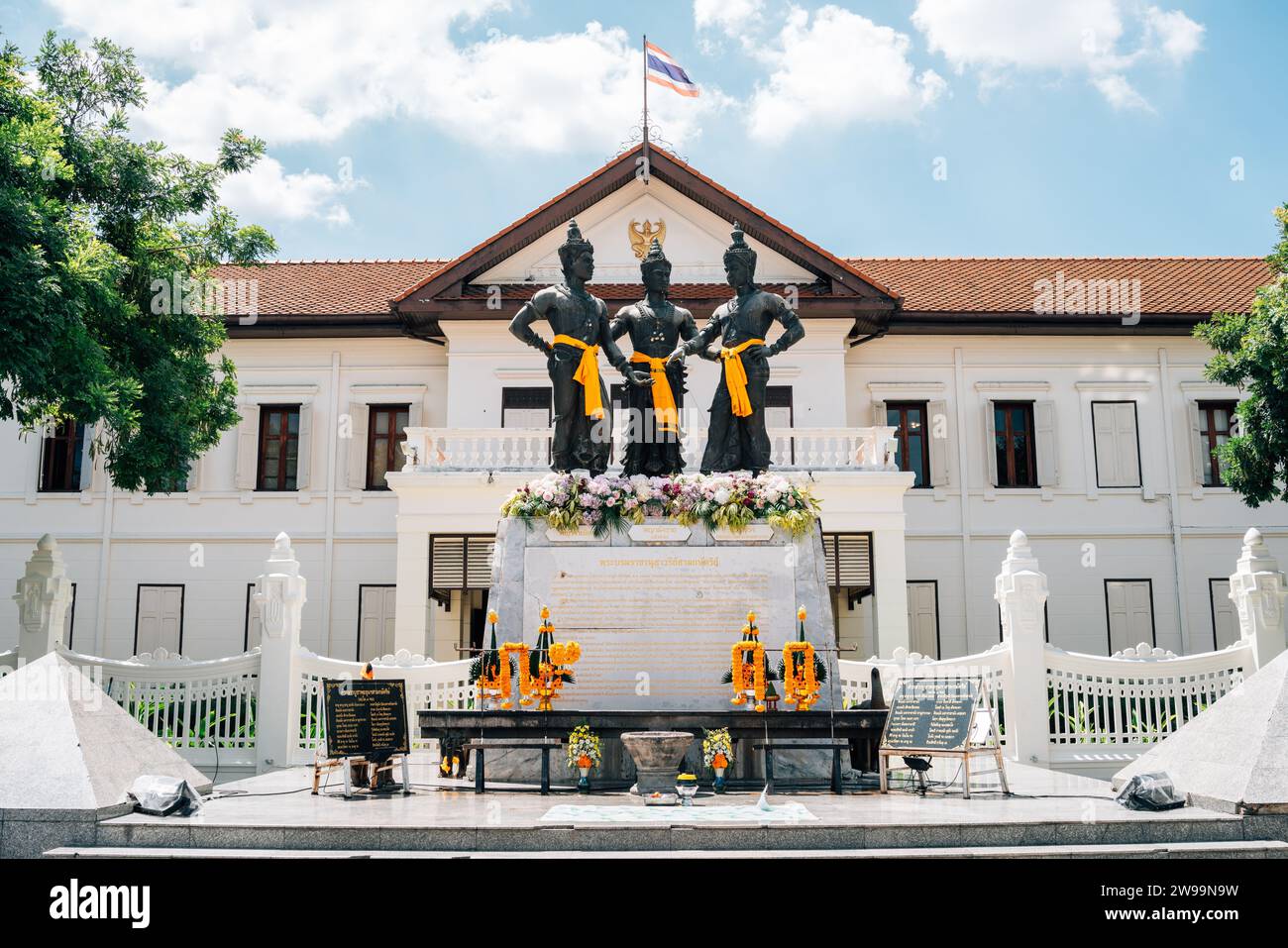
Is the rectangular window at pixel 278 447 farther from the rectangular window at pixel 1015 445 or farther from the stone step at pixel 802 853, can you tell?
the stone step at pixel 802 853

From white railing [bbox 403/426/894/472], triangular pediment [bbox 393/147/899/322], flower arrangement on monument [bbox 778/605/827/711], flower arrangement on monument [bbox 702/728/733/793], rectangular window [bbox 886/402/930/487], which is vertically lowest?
flower arrangement on monument [bbox 702/728/733/793]

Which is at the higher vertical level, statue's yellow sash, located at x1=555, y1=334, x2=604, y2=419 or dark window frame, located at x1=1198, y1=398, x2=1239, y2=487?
dark window frame, located at x1=1198, y1=398, x2=1239, y2=487

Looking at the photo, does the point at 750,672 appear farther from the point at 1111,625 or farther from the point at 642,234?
the point at 1111,625

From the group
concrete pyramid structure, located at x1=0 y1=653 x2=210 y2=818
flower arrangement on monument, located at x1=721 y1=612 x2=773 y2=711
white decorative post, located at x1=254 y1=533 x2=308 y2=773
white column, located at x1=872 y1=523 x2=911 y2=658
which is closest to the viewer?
concrete pyramid structure, located at x1=0 y1=653 x2=210 y2=818

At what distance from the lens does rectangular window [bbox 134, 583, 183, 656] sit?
2289 centimetres

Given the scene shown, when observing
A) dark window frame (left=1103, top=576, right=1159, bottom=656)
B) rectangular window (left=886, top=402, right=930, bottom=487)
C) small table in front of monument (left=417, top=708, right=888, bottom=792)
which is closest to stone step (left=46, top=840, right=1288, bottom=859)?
small table in front of monument (left=417, top=708, right=888, bottom=792)

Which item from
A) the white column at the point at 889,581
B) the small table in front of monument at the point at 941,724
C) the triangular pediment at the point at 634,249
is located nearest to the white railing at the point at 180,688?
the small table in front of monument at the point at 941,724

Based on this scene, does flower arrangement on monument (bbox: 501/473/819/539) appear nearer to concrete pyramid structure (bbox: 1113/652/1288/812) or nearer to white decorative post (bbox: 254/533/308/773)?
white decorative post (bbox: 254/533/308/773)

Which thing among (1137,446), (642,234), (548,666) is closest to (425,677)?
(548,666)

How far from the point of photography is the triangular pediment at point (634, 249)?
72.5 ft

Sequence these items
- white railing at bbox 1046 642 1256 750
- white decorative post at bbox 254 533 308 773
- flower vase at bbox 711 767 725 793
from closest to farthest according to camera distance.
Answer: flower vase at bbox 711 767 725 793 < white decorative post at bbox 254 533 308 773 < white railing at bbox 1046 642 1256 750

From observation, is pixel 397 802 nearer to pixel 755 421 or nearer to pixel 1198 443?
pixel 755 421

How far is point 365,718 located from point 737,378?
16.0 feet

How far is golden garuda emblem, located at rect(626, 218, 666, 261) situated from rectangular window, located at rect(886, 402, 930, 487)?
19.6 feet
